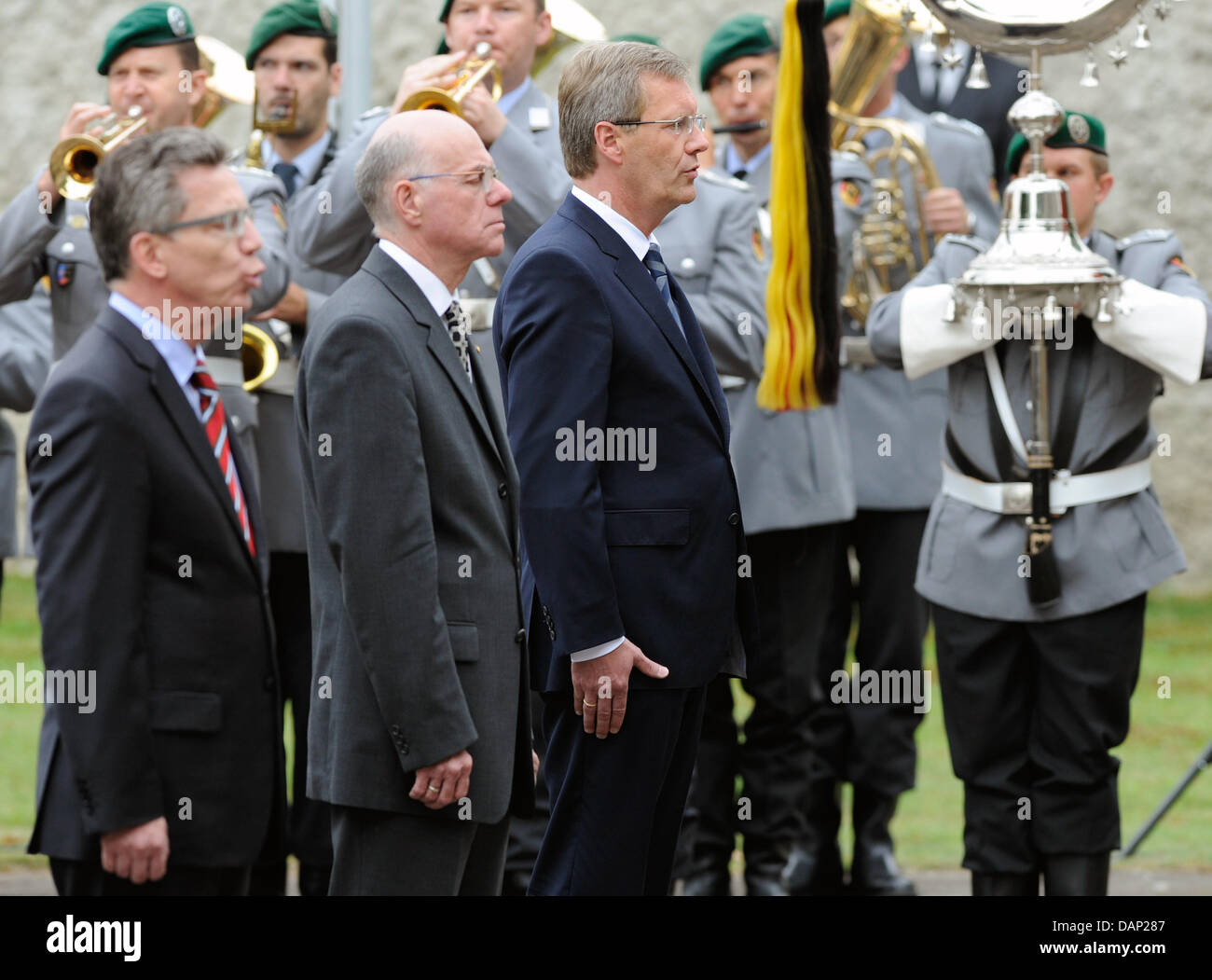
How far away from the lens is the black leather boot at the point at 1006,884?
479 cm

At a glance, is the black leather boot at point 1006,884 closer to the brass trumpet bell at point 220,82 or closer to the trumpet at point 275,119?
the trumpet at point 275,119

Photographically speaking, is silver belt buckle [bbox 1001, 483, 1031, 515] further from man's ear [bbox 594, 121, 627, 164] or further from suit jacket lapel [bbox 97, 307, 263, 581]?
suit jacket lapel [bbox 97, 307, 263, 581]

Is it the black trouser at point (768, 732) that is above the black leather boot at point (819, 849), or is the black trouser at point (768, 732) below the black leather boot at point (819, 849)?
above

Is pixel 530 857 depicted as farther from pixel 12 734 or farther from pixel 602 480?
pixel 12 734

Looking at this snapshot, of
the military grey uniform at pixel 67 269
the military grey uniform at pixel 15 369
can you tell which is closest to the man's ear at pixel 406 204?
the military grey uniform at pixel 67 269

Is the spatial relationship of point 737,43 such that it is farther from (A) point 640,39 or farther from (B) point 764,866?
(B) point 764,866

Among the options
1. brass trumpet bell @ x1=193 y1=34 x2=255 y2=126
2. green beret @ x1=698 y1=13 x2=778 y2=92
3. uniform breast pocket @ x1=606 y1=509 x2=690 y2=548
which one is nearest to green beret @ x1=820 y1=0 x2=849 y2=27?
green beret @ x1=698 y1=13 x2=778 y2=92

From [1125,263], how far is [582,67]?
177cm

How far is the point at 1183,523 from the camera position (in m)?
10.1

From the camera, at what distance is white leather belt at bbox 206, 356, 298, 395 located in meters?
5.19

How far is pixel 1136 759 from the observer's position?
7.34m

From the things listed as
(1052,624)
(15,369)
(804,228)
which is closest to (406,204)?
(804,228)

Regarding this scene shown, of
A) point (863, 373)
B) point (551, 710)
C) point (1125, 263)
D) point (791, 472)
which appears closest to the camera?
point (551, 710)
